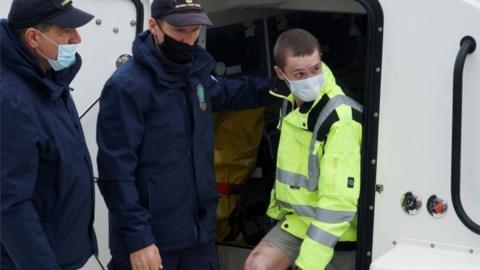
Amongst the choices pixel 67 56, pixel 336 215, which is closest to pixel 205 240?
pixel 336 215

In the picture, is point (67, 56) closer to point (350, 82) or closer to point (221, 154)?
point (221, 154)

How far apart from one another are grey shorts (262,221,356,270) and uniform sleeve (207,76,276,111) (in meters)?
0.51

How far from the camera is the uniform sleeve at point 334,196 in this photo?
100 inches

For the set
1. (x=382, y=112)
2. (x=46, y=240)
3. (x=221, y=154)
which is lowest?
(x=221, y=154)

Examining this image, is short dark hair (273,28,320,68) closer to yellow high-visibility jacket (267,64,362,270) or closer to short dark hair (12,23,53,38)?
yellow high-visibility jacket (267,64,362,270)

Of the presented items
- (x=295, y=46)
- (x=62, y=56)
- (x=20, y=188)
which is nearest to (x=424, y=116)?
(x=295, y=46)

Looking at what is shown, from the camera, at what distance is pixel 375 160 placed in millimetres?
2578

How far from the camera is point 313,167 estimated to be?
266 cm

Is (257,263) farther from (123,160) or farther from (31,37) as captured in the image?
(31,37)

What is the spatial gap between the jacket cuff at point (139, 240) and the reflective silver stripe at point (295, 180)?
1.77ft

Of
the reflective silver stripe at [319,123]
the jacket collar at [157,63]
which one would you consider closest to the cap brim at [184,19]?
the jacket collar at [157,63]

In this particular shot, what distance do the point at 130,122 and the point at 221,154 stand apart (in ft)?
3.50

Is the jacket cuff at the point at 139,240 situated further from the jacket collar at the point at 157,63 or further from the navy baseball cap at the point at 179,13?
the navy baseball cap at the point at 179,13

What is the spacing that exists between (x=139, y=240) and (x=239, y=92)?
77 centimetres
